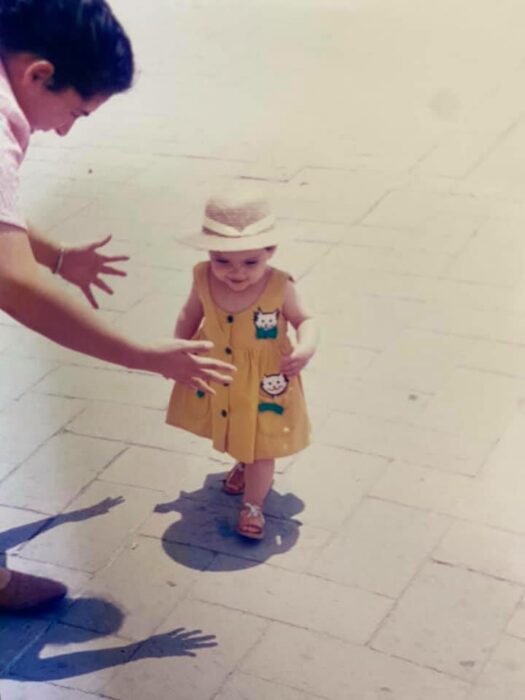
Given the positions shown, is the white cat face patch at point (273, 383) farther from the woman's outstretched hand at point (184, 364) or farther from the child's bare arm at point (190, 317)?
the woman's outstretched hand at point (184, 364)

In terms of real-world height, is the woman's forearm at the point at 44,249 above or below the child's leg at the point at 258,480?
above

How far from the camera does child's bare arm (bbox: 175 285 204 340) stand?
4.07 meters

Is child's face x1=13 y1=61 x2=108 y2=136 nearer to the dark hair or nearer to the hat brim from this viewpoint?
the dark hair

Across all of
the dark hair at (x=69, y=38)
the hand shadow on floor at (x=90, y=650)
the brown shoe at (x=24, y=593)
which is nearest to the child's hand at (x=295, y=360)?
the hand shadow on floor at (x=90, y=650)

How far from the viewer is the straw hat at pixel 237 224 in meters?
3.83

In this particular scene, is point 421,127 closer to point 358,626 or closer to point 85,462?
point 85,462

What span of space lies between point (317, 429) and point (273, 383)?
70 cm

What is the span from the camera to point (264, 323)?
156 inches

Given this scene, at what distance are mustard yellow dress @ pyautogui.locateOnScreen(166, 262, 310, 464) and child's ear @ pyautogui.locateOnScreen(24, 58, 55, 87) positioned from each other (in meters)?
1.07

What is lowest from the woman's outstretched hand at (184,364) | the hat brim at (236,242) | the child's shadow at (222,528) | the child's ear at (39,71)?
the child's shadow at (222,528)

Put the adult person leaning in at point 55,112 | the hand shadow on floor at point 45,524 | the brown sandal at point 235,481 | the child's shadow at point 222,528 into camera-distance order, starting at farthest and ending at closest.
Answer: the brown sandal at point 235,481 < the hand shadow on floor at point 45,524 < the child's shadow at point 222,528 < the adult person leaning in at point 55,112

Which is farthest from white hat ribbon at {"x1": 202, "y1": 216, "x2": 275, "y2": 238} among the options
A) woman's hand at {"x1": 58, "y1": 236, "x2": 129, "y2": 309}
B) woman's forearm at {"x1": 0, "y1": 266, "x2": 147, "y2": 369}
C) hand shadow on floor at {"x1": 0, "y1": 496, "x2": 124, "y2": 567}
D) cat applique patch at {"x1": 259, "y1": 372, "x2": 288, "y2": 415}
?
hand shadow on floor at {"x1": 0, "y1": 496, "x2": 124, "y2": 567}

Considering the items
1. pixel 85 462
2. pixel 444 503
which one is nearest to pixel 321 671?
pixel 444 503

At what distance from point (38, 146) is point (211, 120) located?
3.31 ft
